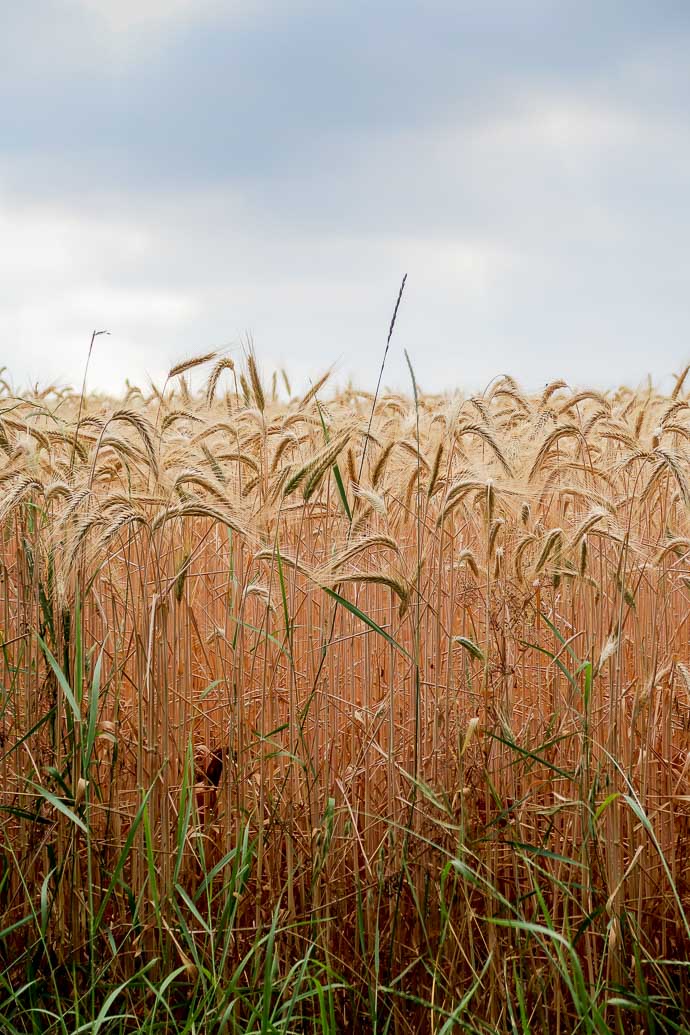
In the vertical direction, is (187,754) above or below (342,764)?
above

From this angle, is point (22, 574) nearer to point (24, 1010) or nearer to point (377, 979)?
point (24, 1010)

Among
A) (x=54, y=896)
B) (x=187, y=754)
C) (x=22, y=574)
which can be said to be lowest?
(x=54, y=896)

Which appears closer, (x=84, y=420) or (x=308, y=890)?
(x=308, y=890)

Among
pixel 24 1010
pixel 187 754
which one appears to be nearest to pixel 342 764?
pixel 187 754

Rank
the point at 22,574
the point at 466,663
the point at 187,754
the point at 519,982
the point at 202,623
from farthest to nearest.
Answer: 1. the point at 202,623
2. the point at 22,574
3. the point at 466,663
4. the point at 187,754
5. the point at 519,982

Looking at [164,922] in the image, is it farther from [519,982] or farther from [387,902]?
[519,982]

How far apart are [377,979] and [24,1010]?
2.56 ft

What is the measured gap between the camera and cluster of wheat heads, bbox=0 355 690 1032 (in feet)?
6.31

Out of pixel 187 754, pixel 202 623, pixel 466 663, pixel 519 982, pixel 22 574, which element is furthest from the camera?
pixel 202 623

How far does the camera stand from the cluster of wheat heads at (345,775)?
6.31 feet

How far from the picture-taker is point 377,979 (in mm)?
1851

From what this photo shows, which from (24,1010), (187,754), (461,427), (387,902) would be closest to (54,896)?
(24,1010)

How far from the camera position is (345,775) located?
2.38 meters

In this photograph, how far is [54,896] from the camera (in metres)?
2.12
